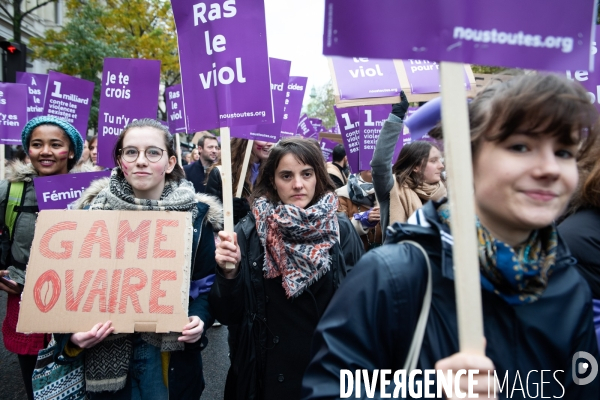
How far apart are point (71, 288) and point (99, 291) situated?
0.43 feet

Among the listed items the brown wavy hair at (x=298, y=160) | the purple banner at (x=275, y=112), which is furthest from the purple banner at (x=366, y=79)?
the brown wavy hair at (x=298, y=160)

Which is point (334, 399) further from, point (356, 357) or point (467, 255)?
point (467, 255)

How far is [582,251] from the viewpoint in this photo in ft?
5.93

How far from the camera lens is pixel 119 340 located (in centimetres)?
225

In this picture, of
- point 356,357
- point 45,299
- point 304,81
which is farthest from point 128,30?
point 356,357

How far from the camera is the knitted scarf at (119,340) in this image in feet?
7.20

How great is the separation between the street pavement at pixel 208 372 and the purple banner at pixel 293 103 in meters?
2.70

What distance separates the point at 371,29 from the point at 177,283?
1.52 m

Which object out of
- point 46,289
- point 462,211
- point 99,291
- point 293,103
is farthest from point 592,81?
point 293,103

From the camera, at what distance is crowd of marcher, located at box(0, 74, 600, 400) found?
1.20m

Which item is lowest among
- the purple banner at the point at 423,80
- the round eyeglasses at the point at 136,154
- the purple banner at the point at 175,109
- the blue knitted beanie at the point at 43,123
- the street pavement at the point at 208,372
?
the street pavement at the point at 208,372

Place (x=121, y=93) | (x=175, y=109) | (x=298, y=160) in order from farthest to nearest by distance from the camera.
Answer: (x=175, y=109), (x=121, y=93), (x=298, y=160)

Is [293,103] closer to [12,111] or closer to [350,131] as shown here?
[350,131]

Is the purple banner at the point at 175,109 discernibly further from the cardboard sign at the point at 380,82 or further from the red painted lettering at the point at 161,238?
the red painted lettering at the point at 161,238
